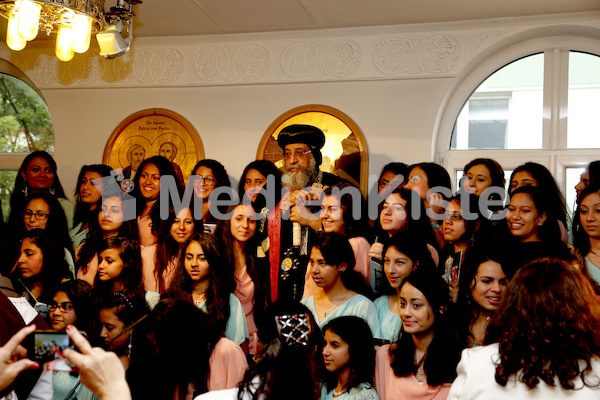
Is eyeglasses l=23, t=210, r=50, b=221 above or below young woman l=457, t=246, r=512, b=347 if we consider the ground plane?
above

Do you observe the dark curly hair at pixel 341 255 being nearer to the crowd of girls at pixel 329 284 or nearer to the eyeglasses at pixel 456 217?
the crowd of girls at pixel 329 284

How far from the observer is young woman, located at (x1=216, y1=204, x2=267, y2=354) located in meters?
4.93

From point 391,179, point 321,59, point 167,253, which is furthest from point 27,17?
point 321,59

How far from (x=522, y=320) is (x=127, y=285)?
3.42 meters

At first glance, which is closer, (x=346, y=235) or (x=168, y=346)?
(x=168, y=346)

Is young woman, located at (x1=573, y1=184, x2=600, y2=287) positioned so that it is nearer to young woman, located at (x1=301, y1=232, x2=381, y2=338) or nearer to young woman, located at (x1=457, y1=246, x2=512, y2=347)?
young woman, located at (x1=457, y1=246, x2=512, y2=347)

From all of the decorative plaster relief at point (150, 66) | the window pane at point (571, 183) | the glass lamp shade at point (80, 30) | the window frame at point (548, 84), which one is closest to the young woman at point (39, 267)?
the glass lamp shade at point (80, 30)

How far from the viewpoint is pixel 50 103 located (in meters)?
7.04

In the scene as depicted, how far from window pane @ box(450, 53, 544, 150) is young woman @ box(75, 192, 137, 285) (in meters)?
3.04

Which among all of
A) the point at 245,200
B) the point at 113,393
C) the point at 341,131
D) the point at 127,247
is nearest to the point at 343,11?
Result: the point at 341,131

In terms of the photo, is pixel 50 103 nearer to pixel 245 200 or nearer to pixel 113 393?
pixel 245 200

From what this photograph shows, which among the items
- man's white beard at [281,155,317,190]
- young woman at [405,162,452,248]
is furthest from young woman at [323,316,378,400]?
man's white beard at [281,155,317,190]

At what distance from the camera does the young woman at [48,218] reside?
18.0ft

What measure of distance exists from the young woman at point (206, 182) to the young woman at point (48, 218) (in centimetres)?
116
